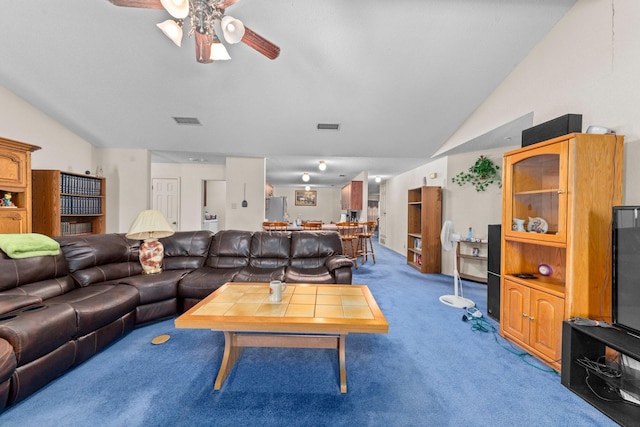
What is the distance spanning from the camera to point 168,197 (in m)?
6.11

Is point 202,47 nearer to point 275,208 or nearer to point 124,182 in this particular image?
point 124,182

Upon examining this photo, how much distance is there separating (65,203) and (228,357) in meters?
3.64

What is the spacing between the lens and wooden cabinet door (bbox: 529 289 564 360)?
190 cm

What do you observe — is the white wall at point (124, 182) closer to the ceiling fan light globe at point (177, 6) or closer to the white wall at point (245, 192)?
the white wall at point (245, 192)

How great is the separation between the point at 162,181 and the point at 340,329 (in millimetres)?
6183

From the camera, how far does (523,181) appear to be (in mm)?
2322

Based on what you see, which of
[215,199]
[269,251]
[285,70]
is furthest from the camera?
[215,199]

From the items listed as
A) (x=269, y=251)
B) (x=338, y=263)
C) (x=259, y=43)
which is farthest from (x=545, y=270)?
(x=259, y=43)

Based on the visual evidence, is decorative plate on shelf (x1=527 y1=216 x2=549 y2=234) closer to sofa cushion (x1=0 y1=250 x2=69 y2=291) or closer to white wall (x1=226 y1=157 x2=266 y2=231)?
sofa cushion (x1=0 y1=250 x2=69 y2=291)

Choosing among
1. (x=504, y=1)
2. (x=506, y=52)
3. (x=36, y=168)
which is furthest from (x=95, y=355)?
(x=506, y=52)

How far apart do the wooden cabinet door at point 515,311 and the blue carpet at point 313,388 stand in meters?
0.13

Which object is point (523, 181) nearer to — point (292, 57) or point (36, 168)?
point (292, 57)

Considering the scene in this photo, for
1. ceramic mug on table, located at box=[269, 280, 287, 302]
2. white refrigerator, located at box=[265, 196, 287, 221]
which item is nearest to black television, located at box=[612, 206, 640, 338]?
ceramic mug on table, located at box=[269, 280, 287, 302]

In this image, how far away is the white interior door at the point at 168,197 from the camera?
6070 millimetres
